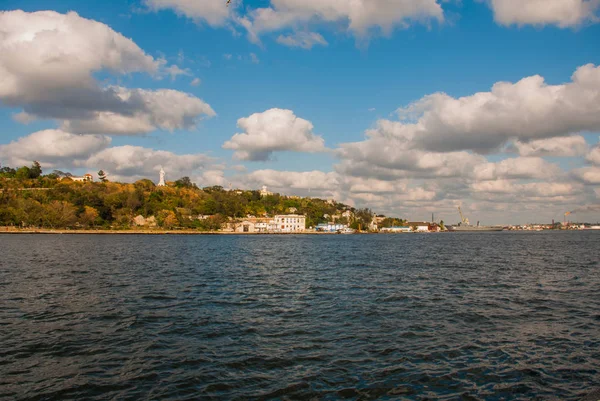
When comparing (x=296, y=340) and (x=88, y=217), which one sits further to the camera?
(x=88, y=217)

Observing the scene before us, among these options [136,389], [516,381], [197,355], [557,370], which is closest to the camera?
[136,389]

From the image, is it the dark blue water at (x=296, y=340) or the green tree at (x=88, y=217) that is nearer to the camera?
the dark blue water at (x=296, y=340)

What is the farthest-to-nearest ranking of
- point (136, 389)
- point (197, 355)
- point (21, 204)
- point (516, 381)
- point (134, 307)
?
point (21, 204) → point (134, 307) → point (197, 355) → point (516, 381) → point (136, 389)

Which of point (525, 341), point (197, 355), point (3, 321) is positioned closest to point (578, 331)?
point (525, 341)

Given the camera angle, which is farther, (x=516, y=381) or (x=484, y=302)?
(x=484, y=302)

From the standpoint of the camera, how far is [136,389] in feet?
39.4

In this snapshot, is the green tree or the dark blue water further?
the green tree

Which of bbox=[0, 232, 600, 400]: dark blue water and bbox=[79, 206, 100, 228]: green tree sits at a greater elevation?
bbox=[79, 206, 100, 228]: green tree

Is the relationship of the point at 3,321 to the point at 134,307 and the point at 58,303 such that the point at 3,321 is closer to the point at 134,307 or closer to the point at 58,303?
the point at 58,303

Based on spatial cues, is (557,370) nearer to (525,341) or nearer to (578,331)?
(525,341)

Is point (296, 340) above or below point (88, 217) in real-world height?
below

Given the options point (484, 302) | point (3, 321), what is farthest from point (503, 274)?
point (3, 321)

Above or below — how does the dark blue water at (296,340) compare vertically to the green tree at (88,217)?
below

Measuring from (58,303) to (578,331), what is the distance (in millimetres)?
28858
